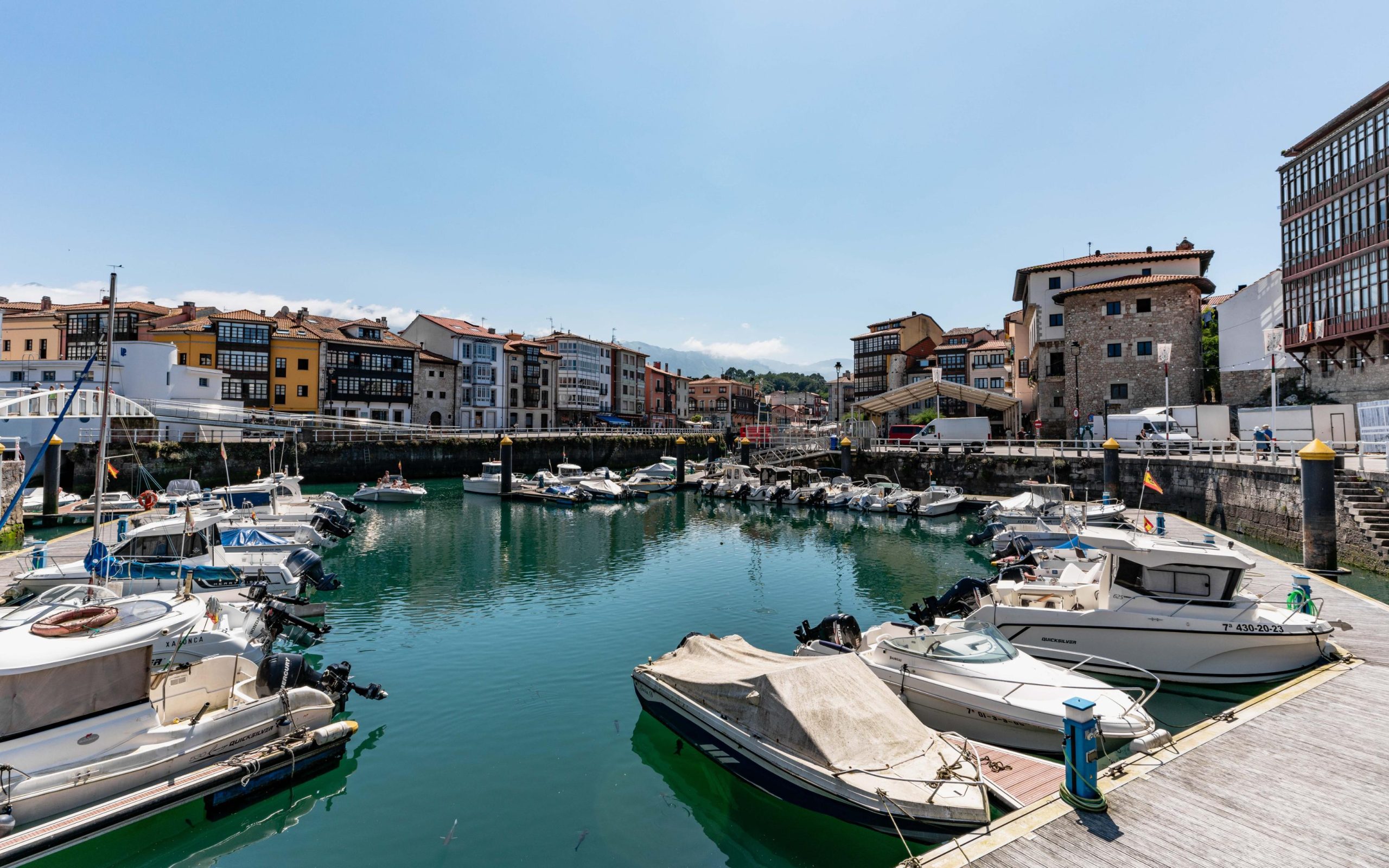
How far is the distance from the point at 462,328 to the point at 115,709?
86.8 m

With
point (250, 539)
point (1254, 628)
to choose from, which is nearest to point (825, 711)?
point (1254, 628)

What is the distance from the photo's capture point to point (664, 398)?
A: 128 m

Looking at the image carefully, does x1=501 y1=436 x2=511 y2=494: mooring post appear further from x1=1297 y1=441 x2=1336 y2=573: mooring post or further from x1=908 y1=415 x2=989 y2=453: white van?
x1=1297 y1=441 x2=1336 y2=573: mooring post

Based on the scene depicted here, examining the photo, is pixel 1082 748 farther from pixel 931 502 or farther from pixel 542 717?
pixel 931 502

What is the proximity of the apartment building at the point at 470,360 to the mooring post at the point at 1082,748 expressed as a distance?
281 ft

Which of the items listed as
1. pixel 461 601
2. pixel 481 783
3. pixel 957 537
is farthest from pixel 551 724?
pixel 957 537

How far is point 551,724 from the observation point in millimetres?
14273

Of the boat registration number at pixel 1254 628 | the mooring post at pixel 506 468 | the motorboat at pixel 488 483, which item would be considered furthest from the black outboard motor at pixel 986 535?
the motorboat at pixel 488 483

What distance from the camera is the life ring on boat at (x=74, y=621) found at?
10789 millimetres

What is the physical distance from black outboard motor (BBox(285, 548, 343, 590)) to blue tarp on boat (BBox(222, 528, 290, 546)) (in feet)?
5.62

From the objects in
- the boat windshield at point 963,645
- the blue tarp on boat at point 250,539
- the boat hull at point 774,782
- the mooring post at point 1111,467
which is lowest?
the boat hull at point 774,782

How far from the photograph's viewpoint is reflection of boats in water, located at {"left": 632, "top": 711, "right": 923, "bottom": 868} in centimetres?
968

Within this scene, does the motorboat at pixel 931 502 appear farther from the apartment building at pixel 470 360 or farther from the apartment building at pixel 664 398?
the apartment building at pixel 664 398

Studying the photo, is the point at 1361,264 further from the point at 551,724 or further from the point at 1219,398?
the point at 551,724
